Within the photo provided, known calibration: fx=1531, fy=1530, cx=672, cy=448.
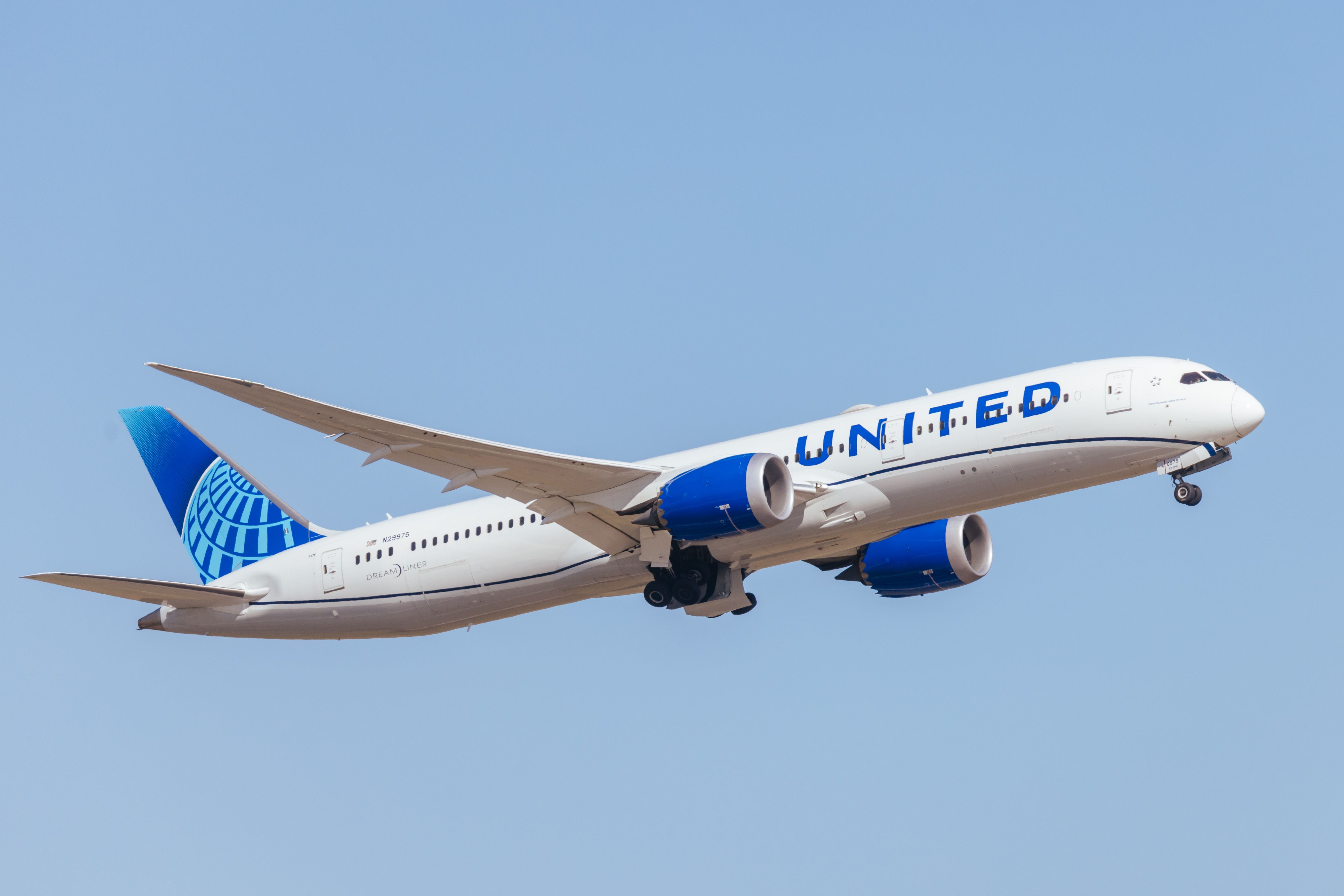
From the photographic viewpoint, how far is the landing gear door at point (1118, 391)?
31.0 m

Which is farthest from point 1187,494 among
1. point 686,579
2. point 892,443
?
point 686,579

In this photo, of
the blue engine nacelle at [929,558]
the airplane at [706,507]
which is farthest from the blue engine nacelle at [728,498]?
the blue engine nacelle at [929,558]

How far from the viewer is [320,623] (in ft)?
122

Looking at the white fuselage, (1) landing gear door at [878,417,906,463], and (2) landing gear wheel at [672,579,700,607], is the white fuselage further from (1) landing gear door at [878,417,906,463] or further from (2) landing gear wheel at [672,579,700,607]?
(2) landing gear wheel at [672,579,700,607]

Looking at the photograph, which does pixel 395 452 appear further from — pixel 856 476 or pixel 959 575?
pixel 959 575

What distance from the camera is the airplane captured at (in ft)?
101

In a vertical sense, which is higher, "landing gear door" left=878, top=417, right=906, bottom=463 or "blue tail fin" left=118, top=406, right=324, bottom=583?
"blue tail fin" left=118, top=406, right=324, bottom=583

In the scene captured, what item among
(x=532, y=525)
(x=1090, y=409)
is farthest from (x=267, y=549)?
(x=1090, y=409)

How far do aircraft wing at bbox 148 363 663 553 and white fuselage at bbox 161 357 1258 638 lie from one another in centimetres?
119

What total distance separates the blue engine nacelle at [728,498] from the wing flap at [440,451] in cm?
149

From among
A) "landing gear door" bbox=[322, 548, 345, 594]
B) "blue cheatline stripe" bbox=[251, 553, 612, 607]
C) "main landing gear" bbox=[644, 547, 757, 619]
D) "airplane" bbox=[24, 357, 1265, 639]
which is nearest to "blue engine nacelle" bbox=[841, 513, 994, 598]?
"airplane" bbox=[24, 357, 1265, 639]

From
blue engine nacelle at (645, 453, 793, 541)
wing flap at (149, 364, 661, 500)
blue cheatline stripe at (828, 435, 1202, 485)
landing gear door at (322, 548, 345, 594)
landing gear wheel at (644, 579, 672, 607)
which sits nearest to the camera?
wing flap at (149, 364, 661, 500)

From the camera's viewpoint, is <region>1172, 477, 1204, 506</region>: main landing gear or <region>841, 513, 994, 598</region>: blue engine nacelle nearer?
<region>1172, 477, 1204, 506</region>: main landing gear

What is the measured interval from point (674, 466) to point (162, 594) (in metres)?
12.7
